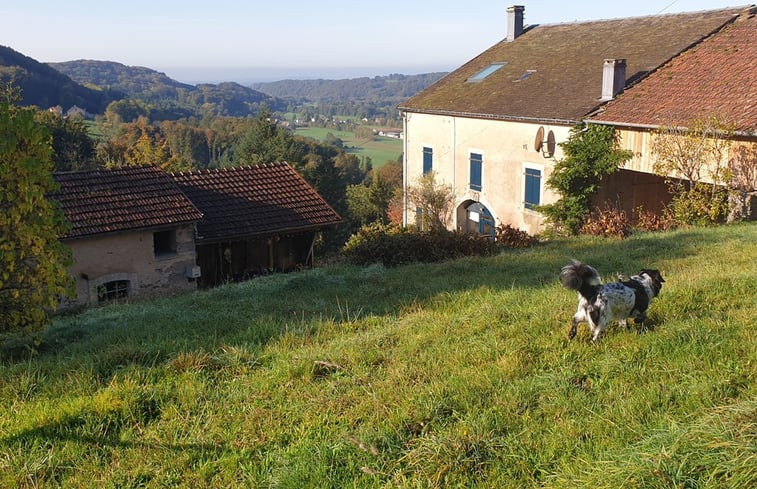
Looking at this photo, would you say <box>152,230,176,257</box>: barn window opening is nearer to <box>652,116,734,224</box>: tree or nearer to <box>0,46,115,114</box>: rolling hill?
<box>652,116,734,224</box>: tree

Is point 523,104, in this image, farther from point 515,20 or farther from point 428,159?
point 515,20

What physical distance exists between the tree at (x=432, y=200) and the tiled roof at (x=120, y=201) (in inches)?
538

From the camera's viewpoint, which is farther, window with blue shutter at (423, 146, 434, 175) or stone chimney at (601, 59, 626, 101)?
window with blue shutter at (423, 146, 434, 175)

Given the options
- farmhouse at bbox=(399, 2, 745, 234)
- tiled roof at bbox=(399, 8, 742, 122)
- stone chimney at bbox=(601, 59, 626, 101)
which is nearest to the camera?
stone chimney at bbox=(601, 59, 626, 101)

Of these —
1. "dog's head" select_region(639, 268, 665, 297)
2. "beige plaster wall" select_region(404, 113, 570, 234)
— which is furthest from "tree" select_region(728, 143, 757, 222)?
"dog's head" select_region(639, 268, 665, 297)

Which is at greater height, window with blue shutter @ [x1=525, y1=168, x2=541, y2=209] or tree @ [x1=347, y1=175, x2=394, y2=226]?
window with blue shutter @ [x1=525, y1=168, x2=541, y2=209]

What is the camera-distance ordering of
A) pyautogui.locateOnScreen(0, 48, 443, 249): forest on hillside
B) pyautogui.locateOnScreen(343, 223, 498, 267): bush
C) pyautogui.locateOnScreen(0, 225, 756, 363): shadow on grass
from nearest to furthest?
pyautogui.locateOnScreen(0, 225, 756, 363): shadow on grass < pyautogui.locateOnScreen(343, 223, 498, 267): bush < pyautogui.locateOnScreen(0, 48, 443, 249): forest on hillside

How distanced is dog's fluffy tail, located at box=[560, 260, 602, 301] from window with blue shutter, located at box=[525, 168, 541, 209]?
17.1m

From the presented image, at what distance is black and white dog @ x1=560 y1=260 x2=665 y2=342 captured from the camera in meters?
5.42

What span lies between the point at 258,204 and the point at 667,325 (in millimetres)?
15749

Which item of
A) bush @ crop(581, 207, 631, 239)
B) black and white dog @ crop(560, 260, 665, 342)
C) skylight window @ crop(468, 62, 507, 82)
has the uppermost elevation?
skylight window @ crop(468, 62, 507, 82)

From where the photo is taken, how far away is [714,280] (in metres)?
7.46

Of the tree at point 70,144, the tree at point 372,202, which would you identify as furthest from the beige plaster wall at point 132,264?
the tree at point 70,144

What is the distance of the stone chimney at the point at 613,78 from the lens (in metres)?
19.8
